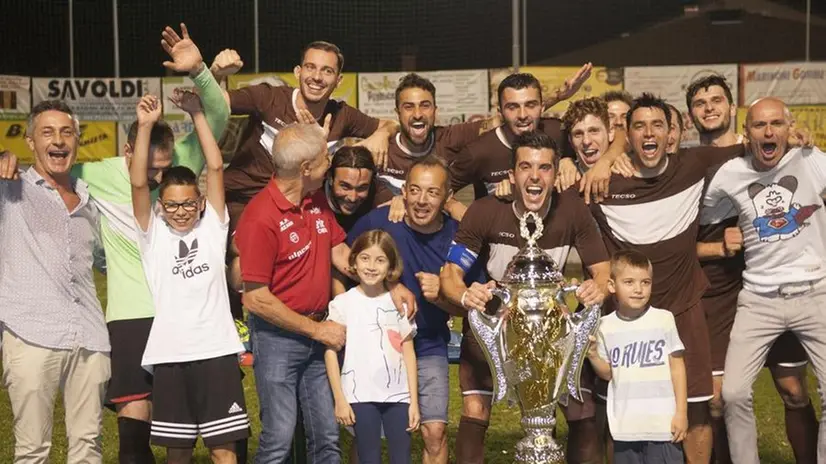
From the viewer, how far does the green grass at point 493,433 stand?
7.34m

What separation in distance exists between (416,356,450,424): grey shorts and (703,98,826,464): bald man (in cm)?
139

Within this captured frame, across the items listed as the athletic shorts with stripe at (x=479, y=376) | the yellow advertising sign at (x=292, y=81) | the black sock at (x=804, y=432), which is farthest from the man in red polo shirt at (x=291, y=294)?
the yellow advertising sign at (x=292, y=81)

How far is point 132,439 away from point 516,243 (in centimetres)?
202

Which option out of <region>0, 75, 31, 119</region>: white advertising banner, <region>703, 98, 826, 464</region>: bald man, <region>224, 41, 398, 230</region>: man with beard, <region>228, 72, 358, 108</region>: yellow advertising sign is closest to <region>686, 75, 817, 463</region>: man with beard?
<region>703, 98, 826, 464</region>: bald man

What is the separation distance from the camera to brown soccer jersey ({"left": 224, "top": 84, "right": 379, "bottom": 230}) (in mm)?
6234

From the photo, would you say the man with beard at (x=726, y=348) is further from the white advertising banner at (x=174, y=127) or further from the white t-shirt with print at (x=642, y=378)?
the white advertising banner at (x=174, y=127)

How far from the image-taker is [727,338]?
6.15 metres

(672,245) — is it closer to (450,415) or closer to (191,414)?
(191,414)

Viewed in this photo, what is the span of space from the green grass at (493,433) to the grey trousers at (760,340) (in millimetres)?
1385

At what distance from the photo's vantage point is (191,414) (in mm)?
5273

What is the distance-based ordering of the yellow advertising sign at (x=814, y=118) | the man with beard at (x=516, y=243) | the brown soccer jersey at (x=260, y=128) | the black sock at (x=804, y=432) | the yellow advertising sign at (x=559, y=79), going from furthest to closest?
the yellow advertising sign at (x=814, y=118)
the yellow advertising sign at (x=559, y=79)
the brown soccer jersey at (x=260, y=128)
the black sock at (x=804, y=432)
the man with beard at (x=516, y=243)

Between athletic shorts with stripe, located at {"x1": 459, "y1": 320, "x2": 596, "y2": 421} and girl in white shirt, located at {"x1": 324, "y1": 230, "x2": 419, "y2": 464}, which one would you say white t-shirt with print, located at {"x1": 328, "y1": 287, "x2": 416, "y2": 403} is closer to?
girl in white shirt, located at {"x1": 324, "y1": 230, "x2": 419, "y2": 464}

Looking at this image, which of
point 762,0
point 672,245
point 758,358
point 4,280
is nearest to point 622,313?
point 672,245

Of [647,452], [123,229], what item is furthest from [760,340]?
[123,229]
